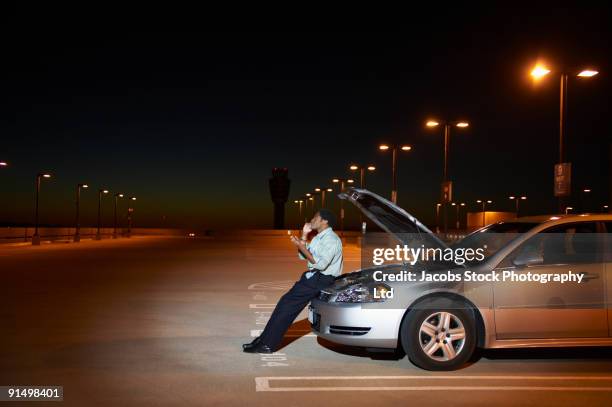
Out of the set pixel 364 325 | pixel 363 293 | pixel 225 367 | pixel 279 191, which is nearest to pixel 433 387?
pixel 364 325

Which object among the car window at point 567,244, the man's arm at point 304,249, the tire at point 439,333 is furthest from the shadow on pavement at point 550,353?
the man's arm at point 304,249

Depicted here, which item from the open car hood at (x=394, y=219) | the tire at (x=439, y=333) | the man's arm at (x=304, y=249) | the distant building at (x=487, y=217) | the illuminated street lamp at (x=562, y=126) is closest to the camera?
the tire at (x=439, y=333)

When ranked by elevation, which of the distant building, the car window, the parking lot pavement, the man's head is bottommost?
the parking lot pavement

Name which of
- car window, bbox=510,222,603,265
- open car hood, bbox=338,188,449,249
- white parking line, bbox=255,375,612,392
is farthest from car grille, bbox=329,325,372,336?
car window, bbox=510,222,603,265

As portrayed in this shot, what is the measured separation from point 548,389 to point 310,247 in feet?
9.81

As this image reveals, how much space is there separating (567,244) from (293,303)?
308cm

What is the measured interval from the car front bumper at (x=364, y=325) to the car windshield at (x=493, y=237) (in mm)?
1487

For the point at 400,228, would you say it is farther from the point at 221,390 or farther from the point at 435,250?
the point at 221,390

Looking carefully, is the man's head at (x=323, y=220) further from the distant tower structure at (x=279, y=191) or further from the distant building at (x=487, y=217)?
the distant tower structure at (x=279, y=191)

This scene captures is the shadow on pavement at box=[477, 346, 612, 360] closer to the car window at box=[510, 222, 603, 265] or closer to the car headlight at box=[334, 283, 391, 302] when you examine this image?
the car window at box=[510, 222, 603, 265]

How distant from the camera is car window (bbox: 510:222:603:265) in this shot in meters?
7.97

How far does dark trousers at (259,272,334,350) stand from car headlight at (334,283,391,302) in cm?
43

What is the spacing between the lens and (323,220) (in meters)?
8.76

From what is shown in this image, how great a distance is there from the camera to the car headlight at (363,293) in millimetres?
7781
